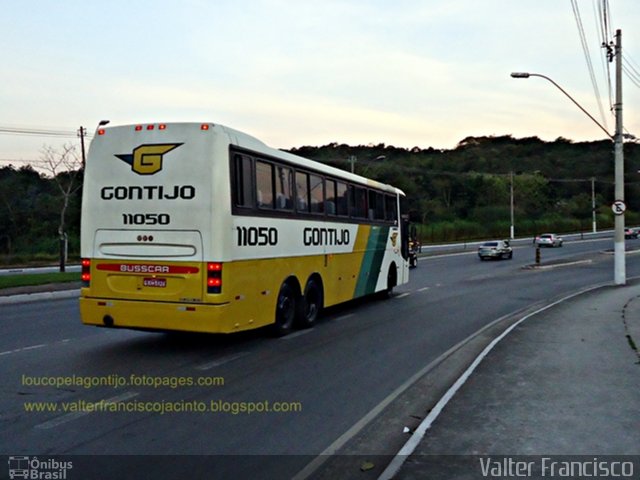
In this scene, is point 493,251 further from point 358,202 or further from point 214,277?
point 214,277

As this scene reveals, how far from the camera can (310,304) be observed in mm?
13164

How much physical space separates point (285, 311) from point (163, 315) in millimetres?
2940

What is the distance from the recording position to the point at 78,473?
5090mm

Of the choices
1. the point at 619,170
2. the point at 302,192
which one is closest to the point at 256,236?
the point at 302,192

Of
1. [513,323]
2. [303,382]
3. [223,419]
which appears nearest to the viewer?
[223,419]

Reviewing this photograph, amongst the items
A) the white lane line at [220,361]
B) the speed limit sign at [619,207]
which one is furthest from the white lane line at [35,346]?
the speed limit sign at [619,207]

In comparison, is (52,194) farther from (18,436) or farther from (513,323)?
(18,436)

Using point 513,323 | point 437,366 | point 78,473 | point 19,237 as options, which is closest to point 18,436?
point 78,473

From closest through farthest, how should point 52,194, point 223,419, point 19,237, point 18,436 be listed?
point 18,436 < point 223,419 < point 19,237 < point 52,194

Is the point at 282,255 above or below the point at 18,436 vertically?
above

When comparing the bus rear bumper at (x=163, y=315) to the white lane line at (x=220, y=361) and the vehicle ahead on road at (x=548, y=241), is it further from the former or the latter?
the vehicle ahead on road at (x=548, y=241)

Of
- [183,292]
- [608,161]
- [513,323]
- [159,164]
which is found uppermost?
[608,161]

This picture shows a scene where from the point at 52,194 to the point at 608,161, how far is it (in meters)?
134

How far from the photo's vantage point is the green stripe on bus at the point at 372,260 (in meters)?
16.5
